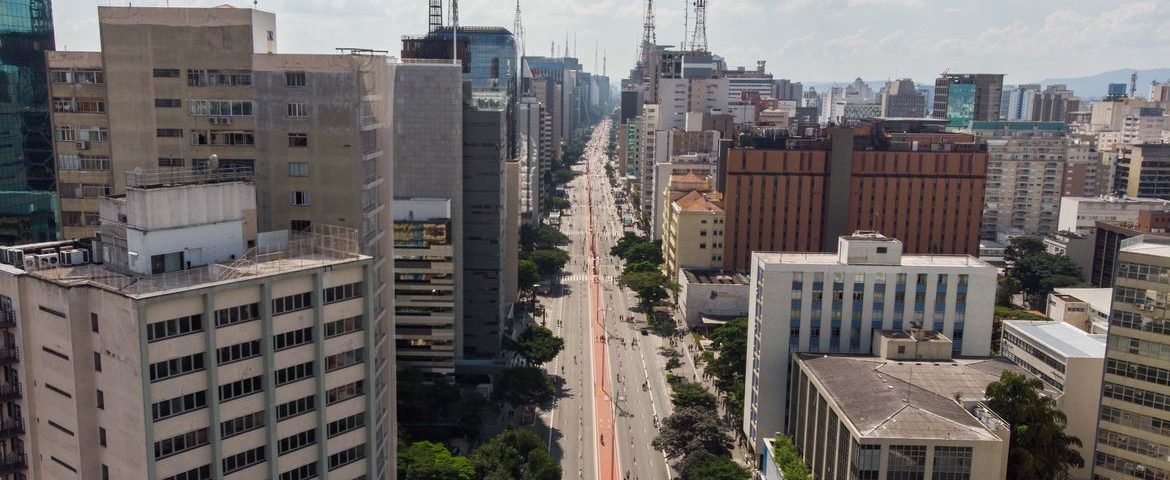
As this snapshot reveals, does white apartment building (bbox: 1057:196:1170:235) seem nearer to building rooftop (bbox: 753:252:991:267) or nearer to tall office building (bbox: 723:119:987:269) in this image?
tall office building (bbox: 723:119:987:269)

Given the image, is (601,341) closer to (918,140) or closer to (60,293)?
(918,140)

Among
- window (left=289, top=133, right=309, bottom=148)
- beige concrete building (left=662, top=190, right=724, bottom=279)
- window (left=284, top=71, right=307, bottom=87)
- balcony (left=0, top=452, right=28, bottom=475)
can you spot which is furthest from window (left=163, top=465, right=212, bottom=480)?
beige concrete building (left=662, top=190, right=724, bottom=279)

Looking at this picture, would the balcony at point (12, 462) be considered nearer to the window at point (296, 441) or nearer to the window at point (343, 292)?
the window at point (296, 441)

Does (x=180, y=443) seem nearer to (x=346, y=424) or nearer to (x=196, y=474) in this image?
(x=196, y=474)

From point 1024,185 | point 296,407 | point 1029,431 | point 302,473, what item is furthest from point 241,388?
point 1024,185

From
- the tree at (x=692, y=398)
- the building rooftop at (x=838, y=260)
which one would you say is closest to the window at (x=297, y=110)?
the building rooftop at (x=838, y=260)

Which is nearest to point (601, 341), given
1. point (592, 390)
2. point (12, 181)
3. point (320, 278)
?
point (592, 390)
